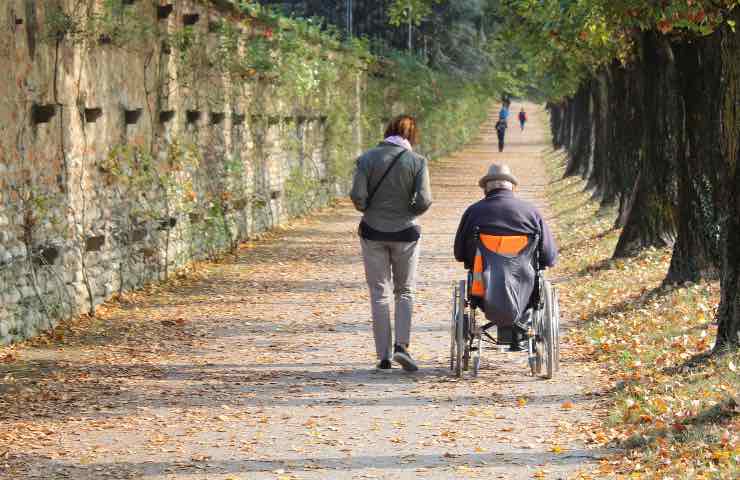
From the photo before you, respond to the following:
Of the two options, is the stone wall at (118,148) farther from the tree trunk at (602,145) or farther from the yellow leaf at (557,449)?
the tree trunk at (602,145)

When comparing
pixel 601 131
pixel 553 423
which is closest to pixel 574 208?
pixel 601 131

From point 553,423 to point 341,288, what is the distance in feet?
22.7

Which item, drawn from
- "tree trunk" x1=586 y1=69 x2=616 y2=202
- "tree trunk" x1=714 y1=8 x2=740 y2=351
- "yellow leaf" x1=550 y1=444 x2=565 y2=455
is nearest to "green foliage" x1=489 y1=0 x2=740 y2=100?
"tree trunk" x1=714 y1=8 x2=740 y2=351

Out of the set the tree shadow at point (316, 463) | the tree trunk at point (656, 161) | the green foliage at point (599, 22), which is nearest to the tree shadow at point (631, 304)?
the tree trunk at point (656, 161)

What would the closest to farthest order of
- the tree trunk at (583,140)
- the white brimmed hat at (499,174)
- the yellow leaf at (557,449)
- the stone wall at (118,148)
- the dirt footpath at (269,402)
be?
the dirt footpath at (269,402)
the yellow leaf at (557,449)
the white brimmed hat at (499,174)
the stone wall at (118,148)
the tree trunk at (583,140)

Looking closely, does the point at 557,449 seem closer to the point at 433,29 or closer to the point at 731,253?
the point at 731,253

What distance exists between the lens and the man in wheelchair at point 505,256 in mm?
8688

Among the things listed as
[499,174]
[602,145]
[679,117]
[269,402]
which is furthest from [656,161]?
[602,145]

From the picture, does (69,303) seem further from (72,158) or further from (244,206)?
(244,206)

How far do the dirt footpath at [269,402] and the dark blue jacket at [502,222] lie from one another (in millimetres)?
863

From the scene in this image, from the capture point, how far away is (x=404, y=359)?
9.19m

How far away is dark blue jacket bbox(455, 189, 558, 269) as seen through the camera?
8789mm

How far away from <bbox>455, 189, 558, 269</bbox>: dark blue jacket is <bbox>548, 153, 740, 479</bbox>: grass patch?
1032 mm

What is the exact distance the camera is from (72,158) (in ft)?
39.1
